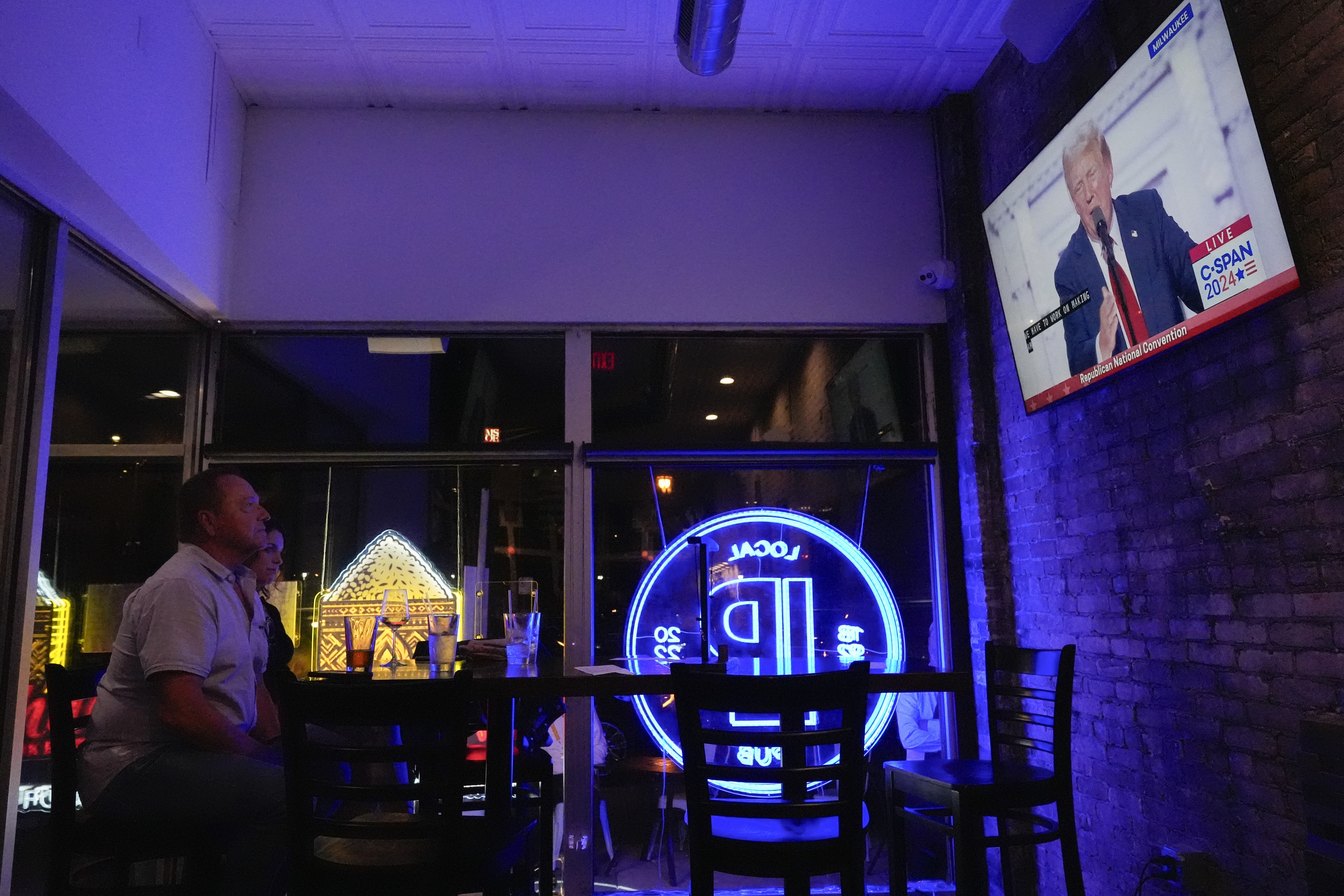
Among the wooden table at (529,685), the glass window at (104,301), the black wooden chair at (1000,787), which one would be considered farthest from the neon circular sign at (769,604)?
the glass window at (104,301)

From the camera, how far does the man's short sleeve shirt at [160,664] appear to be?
2549 mm

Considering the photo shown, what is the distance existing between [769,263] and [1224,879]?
317 cm

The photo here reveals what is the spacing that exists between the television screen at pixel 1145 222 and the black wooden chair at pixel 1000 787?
1.09 metres

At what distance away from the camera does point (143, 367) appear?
417 cm

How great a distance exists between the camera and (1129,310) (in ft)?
10.4

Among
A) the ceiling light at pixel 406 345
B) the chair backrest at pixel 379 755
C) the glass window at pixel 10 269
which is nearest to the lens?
the chair backrest at pixel 379 755

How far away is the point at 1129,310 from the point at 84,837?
11.6 ft

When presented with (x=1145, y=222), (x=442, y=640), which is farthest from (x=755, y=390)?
(x=442, y=640)

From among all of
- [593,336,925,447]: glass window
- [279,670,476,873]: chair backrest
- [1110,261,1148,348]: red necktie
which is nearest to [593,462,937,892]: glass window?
[593,336,925,447]: glass window

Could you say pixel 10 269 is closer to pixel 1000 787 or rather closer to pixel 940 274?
pixel 1000 787

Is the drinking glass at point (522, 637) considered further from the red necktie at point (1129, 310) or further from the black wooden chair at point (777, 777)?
the red necktie at point (1129, 310)

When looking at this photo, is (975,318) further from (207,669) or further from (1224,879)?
(207,669)

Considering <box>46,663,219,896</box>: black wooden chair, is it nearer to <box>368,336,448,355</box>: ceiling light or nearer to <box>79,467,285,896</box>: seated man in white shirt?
<box>79,467,285,896</box>: seated man in white shirt

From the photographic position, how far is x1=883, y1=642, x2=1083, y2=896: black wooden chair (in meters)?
2.72
